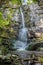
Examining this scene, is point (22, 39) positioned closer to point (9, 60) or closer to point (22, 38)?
point (22, 38)

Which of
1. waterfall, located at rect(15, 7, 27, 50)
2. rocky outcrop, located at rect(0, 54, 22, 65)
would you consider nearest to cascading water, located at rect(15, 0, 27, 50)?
waterfall, located at rect(15, 7, 27, 50)

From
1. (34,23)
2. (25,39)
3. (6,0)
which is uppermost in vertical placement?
(6,0)

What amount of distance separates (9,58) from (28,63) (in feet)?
4.89

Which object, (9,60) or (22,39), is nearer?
(9,60)

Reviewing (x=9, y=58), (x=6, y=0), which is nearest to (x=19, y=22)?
(x=9, y=58)

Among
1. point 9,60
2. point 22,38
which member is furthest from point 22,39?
point 9,60

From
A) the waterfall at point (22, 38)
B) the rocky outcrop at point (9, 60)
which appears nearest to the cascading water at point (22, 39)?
the waterfall at point (22, 38)

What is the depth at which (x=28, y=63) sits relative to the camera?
28.8 feet

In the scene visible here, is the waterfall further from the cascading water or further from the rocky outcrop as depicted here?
the rocky outcrop

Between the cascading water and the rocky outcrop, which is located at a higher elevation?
the rocky outcrop

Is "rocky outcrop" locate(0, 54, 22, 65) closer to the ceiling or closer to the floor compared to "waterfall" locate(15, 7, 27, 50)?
closer to the ceiling

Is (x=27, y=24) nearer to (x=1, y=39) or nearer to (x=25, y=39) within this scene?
(x=25, y=39)

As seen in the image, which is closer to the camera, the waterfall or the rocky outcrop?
the rocky outcrop

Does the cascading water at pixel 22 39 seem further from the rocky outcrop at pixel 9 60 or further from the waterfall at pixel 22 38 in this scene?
the rocky outcrop at pixel 9 60
